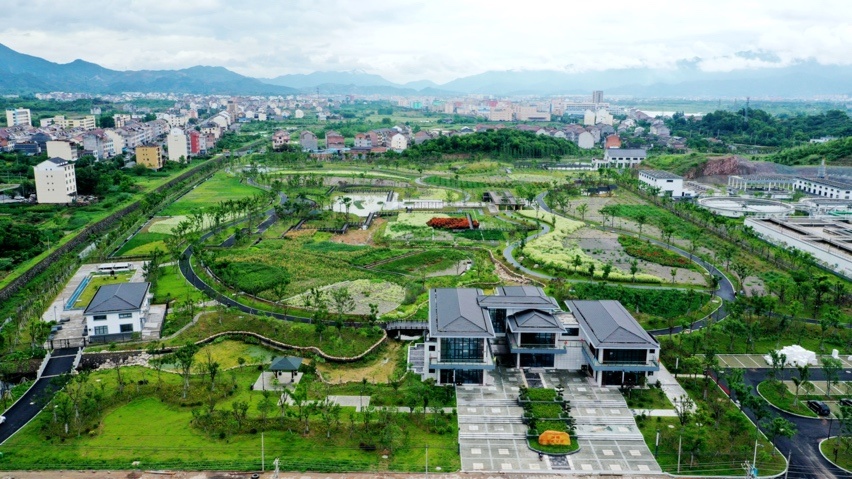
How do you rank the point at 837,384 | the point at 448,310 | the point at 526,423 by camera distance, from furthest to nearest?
1. the point at 448,310
2. the point at 837,384
3. the point at 526,423

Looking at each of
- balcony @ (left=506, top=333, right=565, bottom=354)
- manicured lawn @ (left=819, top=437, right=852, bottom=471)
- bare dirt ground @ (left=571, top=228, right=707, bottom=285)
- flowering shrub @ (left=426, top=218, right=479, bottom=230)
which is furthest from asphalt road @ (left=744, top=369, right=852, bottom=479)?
flowering shrub @ (left=426, top=218, right=479, bottom=230)

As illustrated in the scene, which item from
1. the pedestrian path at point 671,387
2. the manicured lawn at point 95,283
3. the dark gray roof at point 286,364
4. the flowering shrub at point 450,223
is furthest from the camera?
the flowering shrub at point 450,223

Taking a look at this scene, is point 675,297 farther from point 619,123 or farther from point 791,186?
point 619,123

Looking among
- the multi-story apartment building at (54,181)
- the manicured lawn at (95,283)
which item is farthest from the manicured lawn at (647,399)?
the multi-story apartment building at (54,181)

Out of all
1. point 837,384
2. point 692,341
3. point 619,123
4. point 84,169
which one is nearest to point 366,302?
point 692,341

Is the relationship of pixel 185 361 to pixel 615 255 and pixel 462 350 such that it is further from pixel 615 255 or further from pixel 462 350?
pixel 615 255

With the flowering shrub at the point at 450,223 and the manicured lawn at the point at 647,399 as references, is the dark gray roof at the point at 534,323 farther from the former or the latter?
the flowering shrub at the point at 450,223
